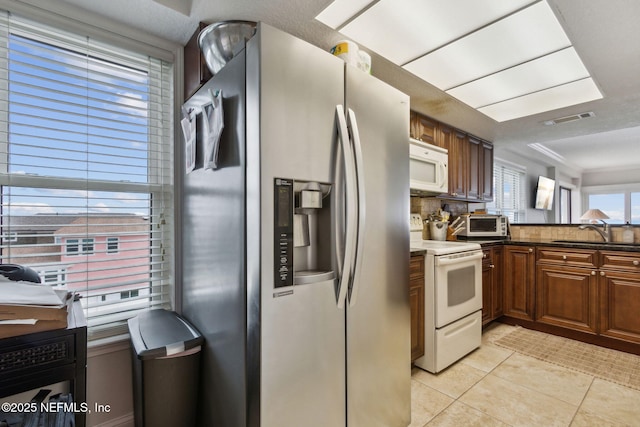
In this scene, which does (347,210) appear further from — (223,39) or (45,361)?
(45,361)

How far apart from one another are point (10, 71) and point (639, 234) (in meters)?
5.06

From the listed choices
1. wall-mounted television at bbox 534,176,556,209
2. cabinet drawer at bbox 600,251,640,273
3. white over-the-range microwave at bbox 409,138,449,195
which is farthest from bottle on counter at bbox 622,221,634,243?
wall-mounted television at bbox 534,176,556,209

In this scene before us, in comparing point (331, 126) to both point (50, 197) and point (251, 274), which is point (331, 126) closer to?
point (251, 274)

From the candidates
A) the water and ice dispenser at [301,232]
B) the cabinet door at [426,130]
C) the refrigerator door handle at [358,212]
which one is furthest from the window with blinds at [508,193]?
the water and ice dispenser at [301,232]

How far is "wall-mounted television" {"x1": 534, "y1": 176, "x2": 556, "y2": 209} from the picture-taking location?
606 centimetres

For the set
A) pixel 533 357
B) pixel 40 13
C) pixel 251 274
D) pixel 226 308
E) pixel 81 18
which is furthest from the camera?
pixel 533 357

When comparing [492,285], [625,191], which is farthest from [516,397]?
[625,191]

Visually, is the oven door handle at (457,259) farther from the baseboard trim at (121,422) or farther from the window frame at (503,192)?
the window frame at (503,192)

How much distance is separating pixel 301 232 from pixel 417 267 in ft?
4.54

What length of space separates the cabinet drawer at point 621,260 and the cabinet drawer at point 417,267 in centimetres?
191

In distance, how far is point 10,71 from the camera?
1.50 m

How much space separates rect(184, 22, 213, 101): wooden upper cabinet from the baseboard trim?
1842 millimetres

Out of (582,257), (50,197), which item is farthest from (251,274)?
(582,257)

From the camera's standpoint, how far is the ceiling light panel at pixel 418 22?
5.73ft
